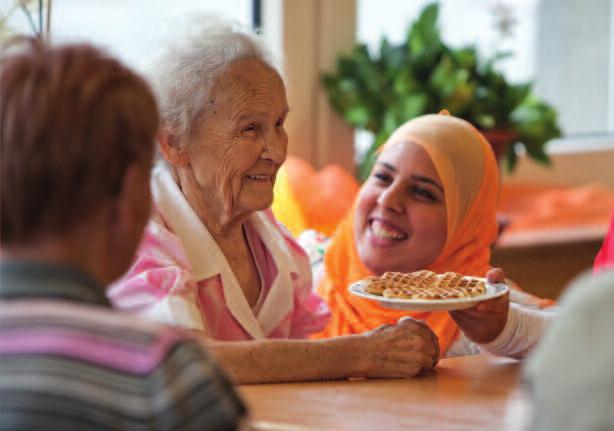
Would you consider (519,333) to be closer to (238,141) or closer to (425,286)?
(425,286)

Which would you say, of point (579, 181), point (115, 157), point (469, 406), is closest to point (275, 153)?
point (469, 406)

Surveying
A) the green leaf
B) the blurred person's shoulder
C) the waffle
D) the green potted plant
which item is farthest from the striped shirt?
the green leaf

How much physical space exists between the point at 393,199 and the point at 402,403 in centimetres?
95

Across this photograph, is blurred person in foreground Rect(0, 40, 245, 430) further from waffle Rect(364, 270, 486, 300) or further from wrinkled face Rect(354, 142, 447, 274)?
wrinkled face Rect(354, 142, 447, 274)

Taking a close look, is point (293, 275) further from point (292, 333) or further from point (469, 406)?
point (469, 406)

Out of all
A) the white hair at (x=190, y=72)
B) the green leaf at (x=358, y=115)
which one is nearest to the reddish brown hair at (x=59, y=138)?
the white hair at (x=190, y=72)

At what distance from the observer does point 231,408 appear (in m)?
1.17

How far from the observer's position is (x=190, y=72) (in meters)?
2.20

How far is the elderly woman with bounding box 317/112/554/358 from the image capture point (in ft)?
8.47

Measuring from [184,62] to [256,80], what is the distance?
0.50 feet

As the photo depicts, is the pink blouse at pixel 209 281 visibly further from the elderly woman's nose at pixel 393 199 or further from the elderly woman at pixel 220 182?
the elderly woman's nose at pixel 393 199

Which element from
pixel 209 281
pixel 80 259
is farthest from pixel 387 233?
pixel 80 259

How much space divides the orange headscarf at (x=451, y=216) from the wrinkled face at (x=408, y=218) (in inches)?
0.9

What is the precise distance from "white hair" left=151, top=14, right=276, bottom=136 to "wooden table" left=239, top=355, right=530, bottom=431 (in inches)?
25.3
